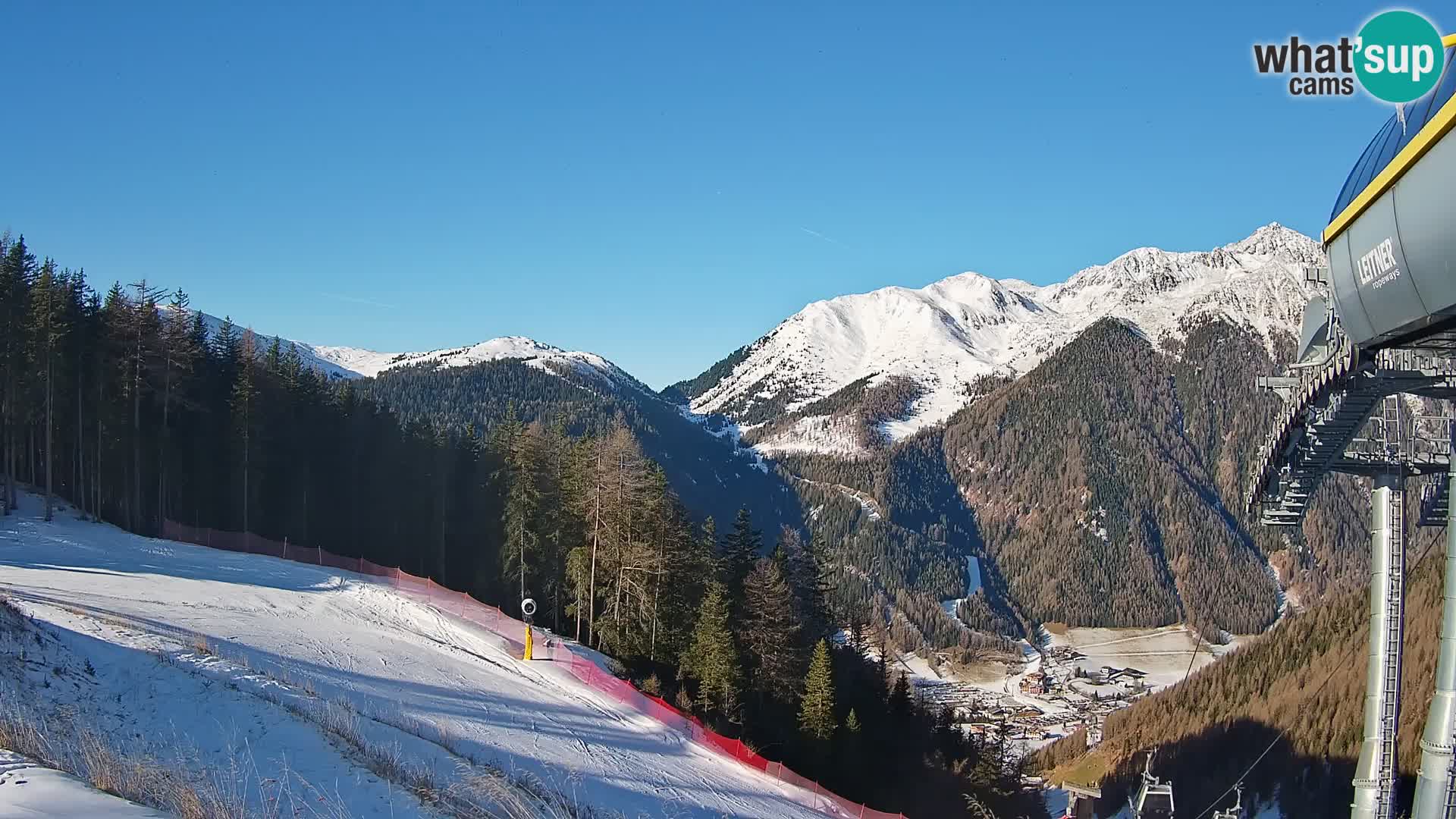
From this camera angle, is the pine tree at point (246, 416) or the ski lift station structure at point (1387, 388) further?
the pine tree at point (246, 416)

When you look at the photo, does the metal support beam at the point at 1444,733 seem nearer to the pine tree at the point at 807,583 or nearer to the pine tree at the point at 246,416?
the pine tree at the point at 807,583

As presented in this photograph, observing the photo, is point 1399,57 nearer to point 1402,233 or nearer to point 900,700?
point 1402,233

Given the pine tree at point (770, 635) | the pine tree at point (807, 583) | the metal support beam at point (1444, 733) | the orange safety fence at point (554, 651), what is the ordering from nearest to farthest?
the metal support beam at point (1444, 733), the orange safety fence at point (554, 651), the pine tree at point (770, 635), the pine tree at point (807, 583)

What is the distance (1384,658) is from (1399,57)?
508 inches

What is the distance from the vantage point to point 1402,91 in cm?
1008

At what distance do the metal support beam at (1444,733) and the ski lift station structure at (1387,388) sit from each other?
0.7 inches

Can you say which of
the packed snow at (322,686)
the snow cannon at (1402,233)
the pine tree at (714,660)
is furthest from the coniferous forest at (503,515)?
the snow cannon at (1402,233)

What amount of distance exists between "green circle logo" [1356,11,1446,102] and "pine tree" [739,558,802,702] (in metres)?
27.1

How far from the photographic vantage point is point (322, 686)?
16844 millimetres

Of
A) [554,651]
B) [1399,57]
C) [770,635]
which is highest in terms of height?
[1399,57]

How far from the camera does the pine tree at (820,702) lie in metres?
31.7

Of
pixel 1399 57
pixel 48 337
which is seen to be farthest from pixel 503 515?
pixel 1399 57

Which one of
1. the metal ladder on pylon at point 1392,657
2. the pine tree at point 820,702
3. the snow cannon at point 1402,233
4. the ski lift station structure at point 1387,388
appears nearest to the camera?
the snow cannon at point 1402,233

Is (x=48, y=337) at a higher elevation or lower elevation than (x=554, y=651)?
higher
